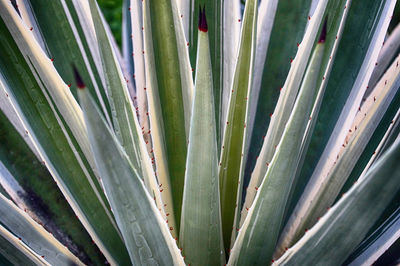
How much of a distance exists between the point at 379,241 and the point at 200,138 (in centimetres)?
37

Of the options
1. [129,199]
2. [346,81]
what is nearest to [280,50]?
[346,81]

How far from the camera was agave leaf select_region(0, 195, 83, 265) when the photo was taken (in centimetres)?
84

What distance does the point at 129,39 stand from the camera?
1.45 meters

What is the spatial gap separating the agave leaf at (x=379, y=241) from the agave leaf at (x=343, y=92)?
0.51 ft

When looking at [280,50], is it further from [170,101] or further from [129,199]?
[129,199]

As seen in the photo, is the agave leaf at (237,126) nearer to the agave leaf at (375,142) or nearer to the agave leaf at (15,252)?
the agave leaf at (375,142)

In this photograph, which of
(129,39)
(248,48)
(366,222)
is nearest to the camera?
(366,222)

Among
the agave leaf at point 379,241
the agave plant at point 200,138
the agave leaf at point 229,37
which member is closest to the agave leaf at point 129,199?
the agave plant at point 200,138

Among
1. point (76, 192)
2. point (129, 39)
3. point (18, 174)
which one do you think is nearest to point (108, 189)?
point (76, 192)

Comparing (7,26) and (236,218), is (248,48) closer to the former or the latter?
(236,218)

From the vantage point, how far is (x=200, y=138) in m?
0.68

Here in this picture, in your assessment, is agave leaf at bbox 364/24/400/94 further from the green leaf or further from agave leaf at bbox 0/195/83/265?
agave leaf at bbox 0/195/83/265

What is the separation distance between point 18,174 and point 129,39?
0.63 meters

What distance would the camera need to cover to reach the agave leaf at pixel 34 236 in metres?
0.84
